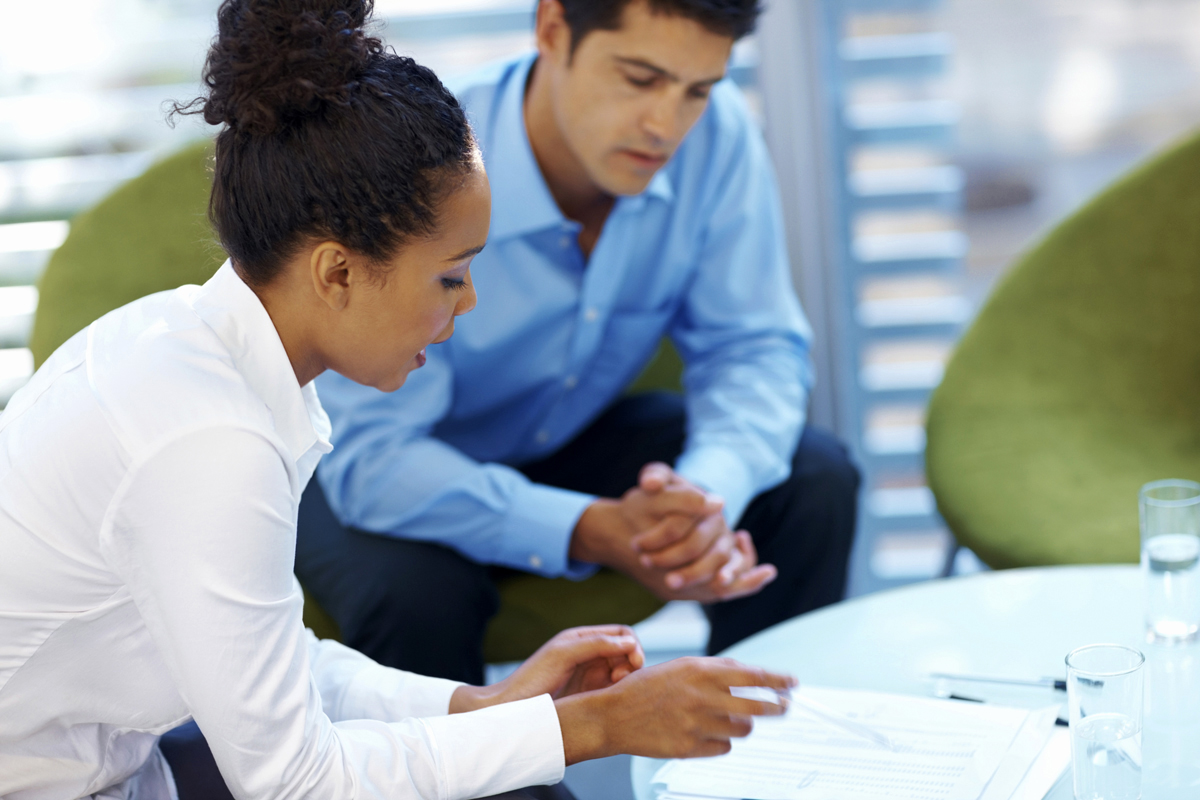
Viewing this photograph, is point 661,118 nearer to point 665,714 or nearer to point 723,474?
point 723,474

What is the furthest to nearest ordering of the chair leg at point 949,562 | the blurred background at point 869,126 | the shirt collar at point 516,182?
the blurred background at point 869,126
the chair leg at point 949,562
the shirt collar at point 516,182

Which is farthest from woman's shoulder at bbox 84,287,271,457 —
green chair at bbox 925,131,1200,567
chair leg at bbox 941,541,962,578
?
chair leg at bbox 941,541,962,578

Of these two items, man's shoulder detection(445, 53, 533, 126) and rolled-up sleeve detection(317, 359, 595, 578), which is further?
man's shoulder detection(445, 53, 533, 126)

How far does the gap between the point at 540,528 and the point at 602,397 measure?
354 millimetres

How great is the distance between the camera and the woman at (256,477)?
872mm

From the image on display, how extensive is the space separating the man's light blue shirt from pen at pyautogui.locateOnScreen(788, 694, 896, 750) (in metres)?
0.56

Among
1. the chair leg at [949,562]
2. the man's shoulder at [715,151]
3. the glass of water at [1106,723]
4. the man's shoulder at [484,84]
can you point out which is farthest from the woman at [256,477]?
the chair leg at [949,562]

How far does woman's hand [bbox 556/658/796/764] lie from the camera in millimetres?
981

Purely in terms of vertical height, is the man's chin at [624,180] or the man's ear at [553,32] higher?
the man's ear at [553,32]

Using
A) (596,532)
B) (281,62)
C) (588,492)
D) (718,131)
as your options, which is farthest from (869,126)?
(281,62)

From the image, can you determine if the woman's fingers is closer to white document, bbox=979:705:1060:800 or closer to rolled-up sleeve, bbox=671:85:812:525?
white document, bbox=979:705:1060:800

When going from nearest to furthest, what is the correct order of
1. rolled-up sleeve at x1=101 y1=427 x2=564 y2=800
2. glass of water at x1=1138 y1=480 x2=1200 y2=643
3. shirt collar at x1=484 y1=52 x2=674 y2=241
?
rolled-up sleeve at x1=101 y1=427 x2=564 y2=800 < glass of water at x1=1138 y1=480 x2=1200 y2=643 < shirt collar at x1=484 y1=52 x2=674 y2=241

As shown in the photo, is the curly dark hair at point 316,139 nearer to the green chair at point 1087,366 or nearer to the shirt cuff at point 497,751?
the shirt cuff at point 497,751

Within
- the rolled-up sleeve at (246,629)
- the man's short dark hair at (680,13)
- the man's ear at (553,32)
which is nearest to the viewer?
the rolled-up sleeve at (246,629)
